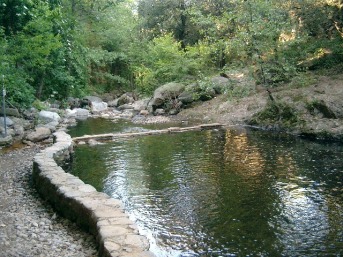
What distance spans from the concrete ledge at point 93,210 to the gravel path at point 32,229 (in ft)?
0.49

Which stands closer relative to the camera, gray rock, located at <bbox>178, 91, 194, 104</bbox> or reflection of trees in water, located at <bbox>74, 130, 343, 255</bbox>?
reflection of trees in water, located at <bbox>74, 130, 343, 255</bbox>

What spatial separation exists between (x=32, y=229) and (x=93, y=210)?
3.15 feet

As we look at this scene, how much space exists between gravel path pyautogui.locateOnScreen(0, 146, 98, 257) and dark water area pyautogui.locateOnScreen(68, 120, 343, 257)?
101 centimetres

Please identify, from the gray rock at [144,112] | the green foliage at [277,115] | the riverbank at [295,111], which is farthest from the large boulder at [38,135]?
the gray rock at [144,112]

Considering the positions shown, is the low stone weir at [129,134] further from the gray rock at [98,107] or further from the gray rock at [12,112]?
the gray rock at [98,107]

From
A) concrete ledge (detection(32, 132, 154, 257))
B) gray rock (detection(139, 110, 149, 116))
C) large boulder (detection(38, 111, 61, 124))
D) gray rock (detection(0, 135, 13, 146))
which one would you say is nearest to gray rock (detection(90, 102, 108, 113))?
gray rock (detection(139, 110, 149, 116))

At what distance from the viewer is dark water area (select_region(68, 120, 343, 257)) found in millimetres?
4945

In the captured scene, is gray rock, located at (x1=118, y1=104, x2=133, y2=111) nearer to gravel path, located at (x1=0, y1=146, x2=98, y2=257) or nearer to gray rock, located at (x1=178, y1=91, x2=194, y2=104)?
gray rock, located at (x1=178, y1=91, x2=194, y2=104)

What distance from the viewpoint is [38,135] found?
→ 12445mm

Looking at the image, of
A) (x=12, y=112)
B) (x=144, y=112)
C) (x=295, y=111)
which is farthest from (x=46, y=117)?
(x=295, y=111)

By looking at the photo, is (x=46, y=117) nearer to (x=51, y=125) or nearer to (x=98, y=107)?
(x=51, y=125)

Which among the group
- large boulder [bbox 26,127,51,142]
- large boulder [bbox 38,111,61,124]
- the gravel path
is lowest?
the gravel path

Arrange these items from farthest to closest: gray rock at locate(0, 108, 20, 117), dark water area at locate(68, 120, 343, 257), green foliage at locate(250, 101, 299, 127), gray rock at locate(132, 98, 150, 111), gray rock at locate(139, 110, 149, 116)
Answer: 1. gray rock at locate(132, 98, 150, 111)
2. gray rock at locate(139, 110, 149, 116)
3. green foliage at locate(250, 101, 299, 127)
4. gray rock at locate(0, 108, 20, 117)
5. dark water area at locate(68, 120, 343, 257)

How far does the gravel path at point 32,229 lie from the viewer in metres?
4.46
